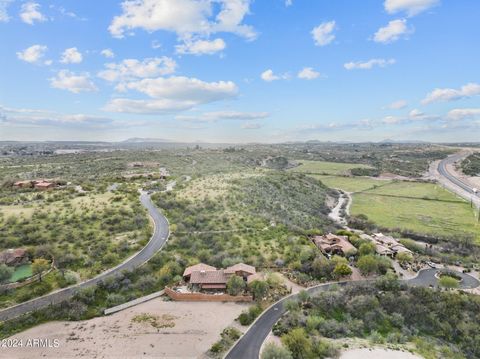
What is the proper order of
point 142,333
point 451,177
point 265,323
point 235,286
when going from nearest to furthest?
1. point 142,333
2. point 265,323
3. point 235,286
4. point 451,177

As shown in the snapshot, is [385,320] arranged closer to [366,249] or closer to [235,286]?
[366,249]

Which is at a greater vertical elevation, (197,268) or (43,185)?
(43,185)

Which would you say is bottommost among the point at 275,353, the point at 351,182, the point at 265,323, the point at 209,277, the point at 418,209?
the point at 265,323

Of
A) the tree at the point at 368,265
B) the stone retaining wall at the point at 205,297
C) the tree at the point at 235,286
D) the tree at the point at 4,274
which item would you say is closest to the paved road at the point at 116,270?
the tree at the point at 4,274

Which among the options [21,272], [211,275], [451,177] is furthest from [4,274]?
[451,177]

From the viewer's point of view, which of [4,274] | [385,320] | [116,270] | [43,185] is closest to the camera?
[4,274]

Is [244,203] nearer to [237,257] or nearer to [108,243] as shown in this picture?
[237,257]
